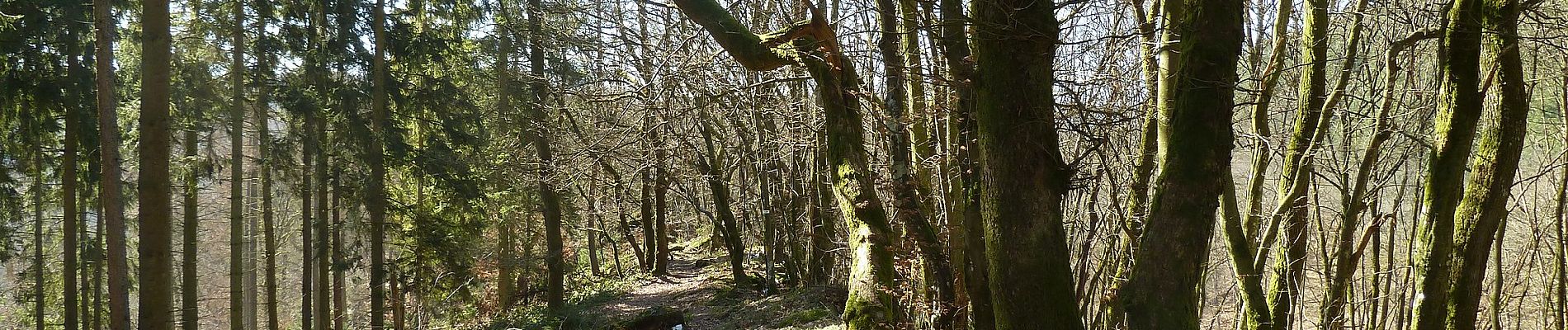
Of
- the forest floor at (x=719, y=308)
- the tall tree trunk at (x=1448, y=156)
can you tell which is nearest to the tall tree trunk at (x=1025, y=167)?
the tall tree trunk at (x=1448, y=156)

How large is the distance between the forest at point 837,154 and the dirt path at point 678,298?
0.13 metres

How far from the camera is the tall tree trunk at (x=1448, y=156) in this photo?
387cm

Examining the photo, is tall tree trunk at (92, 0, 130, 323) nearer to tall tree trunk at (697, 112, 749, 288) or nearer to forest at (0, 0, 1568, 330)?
forest at (0, 0, 1568, 330)

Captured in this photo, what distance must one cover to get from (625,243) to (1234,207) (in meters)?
25.7

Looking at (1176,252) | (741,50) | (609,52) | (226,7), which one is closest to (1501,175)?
(1176,252)

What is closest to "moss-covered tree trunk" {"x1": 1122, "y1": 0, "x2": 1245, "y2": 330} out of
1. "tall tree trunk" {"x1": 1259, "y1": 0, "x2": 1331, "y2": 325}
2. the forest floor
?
"tall tree trunk" {"x1": 1259, "y1": 0, "x2": 1331, "y2": 325}

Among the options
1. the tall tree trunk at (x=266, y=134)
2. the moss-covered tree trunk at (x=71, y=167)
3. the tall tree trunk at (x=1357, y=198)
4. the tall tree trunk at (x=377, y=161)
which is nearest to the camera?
the tall tree trunk at (x=1357, y=198)

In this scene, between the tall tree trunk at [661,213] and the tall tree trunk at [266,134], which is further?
the tall tree trunk at [266,134]

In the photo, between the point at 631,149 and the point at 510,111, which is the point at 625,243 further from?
the point at 631,149

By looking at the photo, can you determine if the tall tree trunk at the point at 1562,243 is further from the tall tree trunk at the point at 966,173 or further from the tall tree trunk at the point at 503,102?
the tall tree trunk at the point at 503,102

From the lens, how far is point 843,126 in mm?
5938

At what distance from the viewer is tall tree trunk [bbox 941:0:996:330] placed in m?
4.89

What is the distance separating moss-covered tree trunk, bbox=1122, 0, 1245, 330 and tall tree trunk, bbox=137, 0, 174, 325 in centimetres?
947

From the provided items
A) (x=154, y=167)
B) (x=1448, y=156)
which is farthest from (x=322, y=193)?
(x=1448, y=156)
